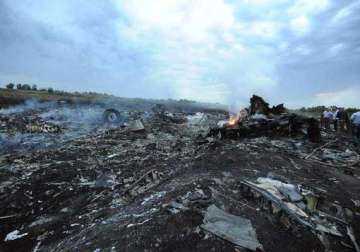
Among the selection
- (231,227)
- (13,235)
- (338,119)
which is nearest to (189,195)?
(231,227)

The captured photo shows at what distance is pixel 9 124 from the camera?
495 inches

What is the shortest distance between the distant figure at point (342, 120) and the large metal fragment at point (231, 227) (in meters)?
11.6

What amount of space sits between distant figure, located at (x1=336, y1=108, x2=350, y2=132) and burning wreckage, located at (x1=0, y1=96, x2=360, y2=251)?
3.21 m

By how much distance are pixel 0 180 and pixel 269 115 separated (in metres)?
9.67

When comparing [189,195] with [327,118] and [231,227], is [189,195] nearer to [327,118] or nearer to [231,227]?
[231,227]

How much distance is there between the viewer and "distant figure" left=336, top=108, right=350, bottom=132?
1257 centimetres

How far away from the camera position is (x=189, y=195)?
4086 millimetres

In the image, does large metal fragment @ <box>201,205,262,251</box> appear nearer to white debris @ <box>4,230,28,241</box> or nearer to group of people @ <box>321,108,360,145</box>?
white debris @ <box>4,230,28,241</box>

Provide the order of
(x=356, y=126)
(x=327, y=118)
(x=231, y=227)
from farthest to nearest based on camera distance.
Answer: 1. (x=327, y=118)
2. (x=356, y=126)
3. (x=231, y=227)

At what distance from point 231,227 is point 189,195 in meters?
0.95

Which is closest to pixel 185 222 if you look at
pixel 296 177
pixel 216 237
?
pixel 216 237

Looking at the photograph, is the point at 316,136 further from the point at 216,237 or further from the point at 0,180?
the point at 0,180

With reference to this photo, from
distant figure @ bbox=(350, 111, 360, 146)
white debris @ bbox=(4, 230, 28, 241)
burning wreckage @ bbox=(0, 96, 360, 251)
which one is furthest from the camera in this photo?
distant figure @ bbox=(350, 111, 360, 146)

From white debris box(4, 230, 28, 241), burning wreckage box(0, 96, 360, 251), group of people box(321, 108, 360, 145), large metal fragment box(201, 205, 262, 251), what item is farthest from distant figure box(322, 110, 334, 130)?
white debris box(4, 230, 28, 241)
